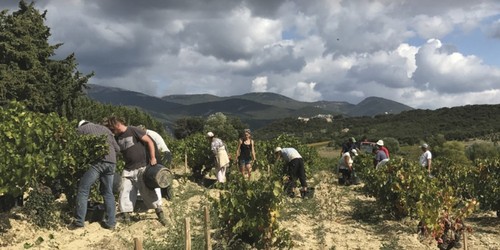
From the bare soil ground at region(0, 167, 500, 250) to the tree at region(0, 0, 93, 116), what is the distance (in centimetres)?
2013

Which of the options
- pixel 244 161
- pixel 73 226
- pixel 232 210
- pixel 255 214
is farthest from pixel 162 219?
pixel 244 161

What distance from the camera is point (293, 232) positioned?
629cm

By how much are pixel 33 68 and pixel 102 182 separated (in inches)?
917

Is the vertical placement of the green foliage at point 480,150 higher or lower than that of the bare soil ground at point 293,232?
lower

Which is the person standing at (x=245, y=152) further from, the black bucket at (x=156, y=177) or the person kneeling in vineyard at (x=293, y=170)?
the black bucket at (x=156, y=177)

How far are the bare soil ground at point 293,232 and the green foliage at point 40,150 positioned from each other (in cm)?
66

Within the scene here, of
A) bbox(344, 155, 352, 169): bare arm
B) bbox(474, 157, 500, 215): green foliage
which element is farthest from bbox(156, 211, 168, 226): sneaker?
bbox(344, 155, 352, 169): bare arm

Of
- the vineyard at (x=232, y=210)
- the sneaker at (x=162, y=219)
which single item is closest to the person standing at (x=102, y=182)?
the vineyard at (x=232, y=210)

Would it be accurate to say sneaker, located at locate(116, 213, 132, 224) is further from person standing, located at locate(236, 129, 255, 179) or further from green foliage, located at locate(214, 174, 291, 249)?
person standing, located at locate(236, 129, 255, 179)

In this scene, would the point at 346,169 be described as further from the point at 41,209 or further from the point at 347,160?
the point at 41,209

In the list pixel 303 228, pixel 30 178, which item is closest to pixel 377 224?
pixel 303 228

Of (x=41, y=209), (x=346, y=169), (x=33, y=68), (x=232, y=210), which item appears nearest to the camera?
(x=232, y=210)

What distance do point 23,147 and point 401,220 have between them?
5.96 meters

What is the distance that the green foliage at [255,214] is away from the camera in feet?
17.0
